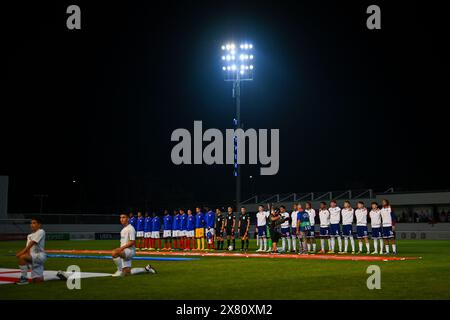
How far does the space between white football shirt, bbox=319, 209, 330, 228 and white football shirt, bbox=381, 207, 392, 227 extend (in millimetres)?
2632

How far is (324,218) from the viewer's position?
26219 millimetres

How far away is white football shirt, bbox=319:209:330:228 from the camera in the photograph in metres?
26.2

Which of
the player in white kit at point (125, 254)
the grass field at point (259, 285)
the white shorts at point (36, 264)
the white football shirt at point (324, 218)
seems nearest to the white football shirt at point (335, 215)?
the white football shirt at point (324, 218)

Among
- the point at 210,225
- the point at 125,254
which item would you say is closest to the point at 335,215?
the point at 210,225

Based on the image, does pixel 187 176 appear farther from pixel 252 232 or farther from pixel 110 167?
pixel 252 232

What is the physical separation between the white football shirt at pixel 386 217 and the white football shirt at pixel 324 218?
8.63ft

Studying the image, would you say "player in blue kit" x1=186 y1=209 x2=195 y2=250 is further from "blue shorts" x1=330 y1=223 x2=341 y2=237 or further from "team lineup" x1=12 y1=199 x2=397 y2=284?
"blue shorts" x1=330 y1=223 x2=341 y2=237

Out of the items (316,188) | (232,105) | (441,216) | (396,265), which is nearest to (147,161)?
(232,105)

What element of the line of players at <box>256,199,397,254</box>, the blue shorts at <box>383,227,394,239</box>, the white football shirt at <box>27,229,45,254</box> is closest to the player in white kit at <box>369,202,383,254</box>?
the line of players at <box>256,199,397,254</box>

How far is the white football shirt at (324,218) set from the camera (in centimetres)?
2617

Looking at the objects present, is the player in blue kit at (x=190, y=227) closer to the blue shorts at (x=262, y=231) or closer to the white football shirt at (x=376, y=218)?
the blue shorts at (x=262, y=231)

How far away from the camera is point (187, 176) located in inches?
3541

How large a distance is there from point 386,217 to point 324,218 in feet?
9.72

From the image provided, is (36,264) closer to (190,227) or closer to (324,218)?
(324,218)
